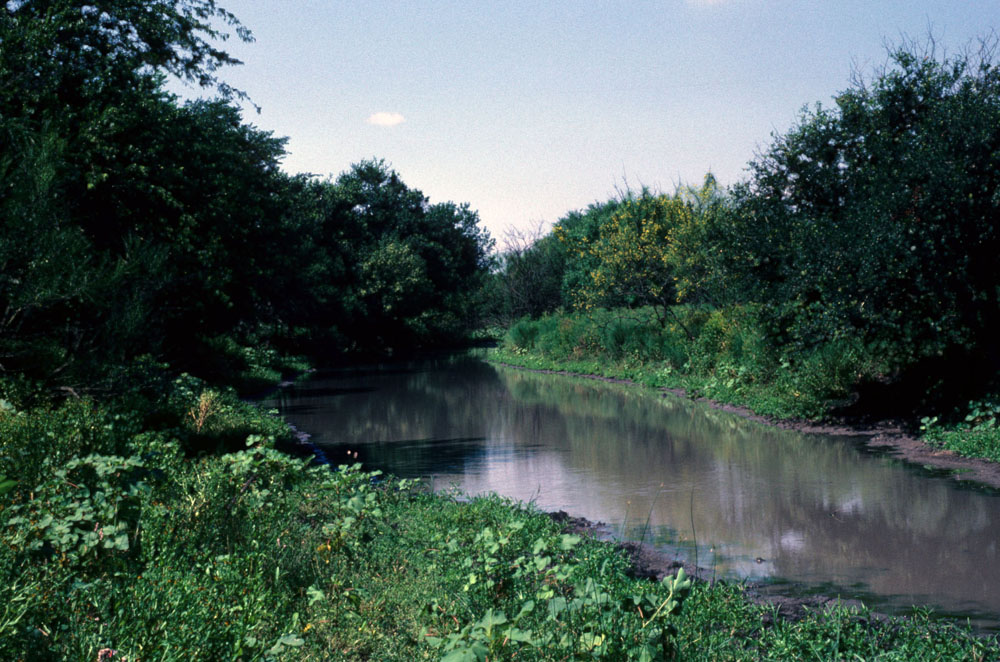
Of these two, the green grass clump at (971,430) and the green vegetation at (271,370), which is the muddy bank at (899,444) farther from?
the green vegetation at (271,370)

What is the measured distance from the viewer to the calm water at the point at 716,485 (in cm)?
823

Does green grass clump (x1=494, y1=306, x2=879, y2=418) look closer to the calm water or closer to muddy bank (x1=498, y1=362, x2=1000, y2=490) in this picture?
muddy bank (x1=498, y1=362, x2=1000, y2=490)

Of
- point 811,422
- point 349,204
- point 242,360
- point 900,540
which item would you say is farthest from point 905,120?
point 349,204

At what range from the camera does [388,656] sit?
4.97m

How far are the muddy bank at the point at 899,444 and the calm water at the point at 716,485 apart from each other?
0.38 m

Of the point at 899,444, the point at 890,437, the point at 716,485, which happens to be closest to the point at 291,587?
the point at 716,485

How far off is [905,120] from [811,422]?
19.9 feet

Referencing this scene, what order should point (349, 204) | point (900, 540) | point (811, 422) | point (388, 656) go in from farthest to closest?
point (349, 204), point (811, 422), point (900, 540), point (388, 656)

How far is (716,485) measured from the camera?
12227 millimetres

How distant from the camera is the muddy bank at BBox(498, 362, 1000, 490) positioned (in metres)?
12.1

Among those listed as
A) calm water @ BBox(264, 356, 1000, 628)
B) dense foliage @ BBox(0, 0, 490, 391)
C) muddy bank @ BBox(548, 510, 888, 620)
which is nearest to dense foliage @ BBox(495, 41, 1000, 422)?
calm water @ BBox(264, 356, 1000, 628)

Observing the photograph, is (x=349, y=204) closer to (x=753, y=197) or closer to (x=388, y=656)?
(x=753, y=197)

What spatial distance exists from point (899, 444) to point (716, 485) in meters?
4.44

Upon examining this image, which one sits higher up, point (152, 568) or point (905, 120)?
point (905, 120)
